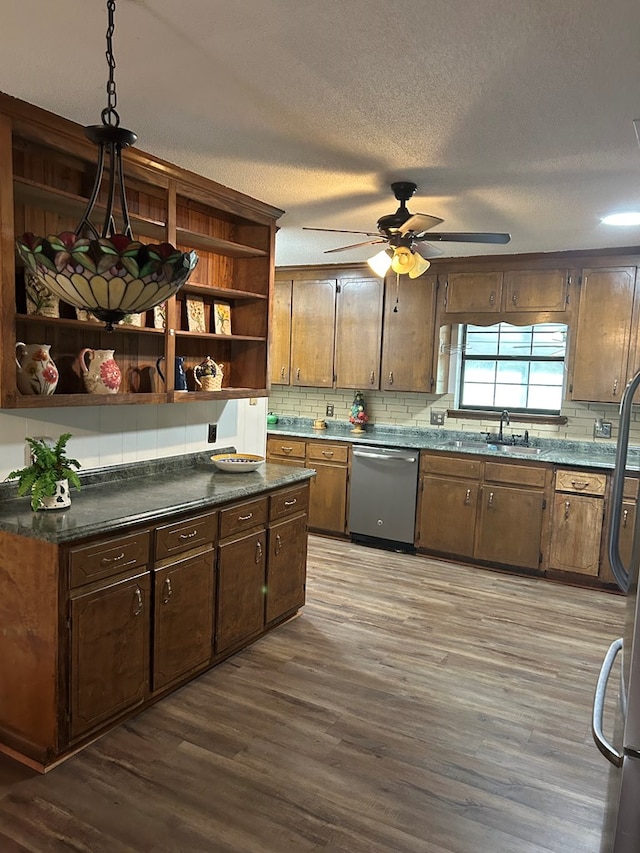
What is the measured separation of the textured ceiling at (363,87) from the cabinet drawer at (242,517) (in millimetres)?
1657

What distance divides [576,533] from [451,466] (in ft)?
3.36

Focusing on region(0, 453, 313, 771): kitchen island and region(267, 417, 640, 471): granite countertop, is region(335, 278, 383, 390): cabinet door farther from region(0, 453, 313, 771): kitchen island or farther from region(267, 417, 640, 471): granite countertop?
region(0, 453, 313, 771): kitchen island

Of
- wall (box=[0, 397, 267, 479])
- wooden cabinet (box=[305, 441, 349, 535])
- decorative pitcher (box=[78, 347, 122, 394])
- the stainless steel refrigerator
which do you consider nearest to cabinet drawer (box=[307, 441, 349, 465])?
wooden cabinet (box=[305, 441, 349, 535])

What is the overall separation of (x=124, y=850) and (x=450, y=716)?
1.47 metres

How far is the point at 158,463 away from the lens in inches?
134

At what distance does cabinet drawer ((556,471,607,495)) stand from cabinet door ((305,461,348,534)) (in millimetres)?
1753

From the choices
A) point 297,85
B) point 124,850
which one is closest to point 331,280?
point 297,85

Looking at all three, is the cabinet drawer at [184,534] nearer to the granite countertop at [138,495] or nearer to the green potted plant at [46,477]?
the granite countertop at [138,495]

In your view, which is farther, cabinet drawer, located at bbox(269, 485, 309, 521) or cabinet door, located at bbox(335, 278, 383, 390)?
cabinet door, located at bbox(335, 278, 383, 390)

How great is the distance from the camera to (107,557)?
94.7 inches

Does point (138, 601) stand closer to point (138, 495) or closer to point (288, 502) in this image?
point (138, 495)

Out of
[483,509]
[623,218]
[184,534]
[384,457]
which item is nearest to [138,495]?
[184,534]

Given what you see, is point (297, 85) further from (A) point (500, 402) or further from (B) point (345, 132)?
(A) point (500, 402)

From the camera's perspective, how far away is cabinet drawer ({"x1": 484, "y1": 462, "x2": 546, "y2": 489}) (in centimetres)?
461
